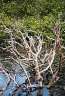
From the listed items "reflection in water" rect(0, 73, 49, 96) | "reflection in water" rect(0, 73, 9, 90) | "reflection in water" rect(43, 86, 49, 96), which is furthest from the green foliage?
"reflection in water" rect(43, 86, 49, 96)

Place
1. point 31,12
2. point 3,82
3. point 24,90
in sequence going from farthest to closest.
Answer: point 31,12
point 3,82
point 24,90

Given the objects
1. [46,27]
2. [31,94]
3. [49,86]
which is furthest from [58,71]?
[46,27]

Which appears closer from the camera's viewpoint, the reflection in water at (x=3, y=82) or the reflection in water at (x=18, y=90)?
the reflection in water at (x=18, y=90)

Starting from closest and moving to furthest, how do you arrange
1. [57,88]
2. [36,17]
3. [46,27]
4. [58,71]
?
[57,88] < [58,71] < [46,27] < [36,17]

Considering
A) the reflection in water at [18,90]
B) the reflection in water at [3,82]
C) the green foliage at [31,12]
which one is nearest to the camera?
the reflection in water at [18,90]

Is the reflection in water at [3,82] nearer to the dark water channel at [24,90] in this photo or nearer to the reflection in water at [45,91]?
the dark water channel at [24,90]

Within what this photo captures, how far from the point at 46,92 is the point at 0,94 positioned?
2.28 m

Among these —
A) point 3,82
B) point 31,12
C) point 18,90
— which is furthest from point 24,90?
point 31,12

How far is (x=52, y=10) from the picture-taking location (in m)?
39.9

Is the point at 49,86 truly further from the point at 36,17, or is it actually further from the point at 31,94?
the point at 36,17

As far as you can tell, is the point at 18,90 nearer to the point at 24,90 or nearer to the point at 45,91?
the point at 24,90

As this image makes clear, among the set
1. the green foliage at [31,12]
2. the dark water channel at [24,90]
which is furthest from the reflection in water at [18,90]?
the green foliage at [31,12]

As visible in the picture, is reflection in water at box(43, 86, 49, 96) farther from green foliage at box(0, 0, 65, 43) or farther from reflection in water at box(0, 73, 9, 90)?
green foliage at box(0, 0, 65, 43)

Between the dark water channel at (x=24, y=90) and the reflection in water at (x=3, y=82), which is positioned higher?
the dark water channel at (x=24, y=90)
